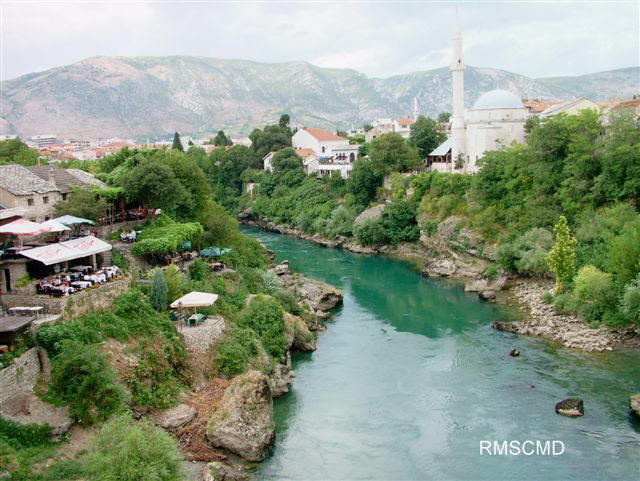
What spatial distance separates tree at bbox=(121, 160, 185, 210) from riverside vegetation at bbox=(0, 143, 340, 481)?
5 cm

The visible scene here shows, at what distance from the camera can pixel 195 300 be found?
20.8 meters

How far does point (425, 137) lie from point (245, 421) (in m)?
40.7

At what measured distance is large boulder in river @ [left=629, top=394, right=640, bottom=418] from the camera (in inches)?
691

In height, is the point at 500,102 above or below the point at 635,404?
above

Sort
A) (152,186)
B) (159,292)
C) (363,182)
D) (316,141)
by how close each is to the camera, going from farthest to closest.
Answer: (316,141) < (363,182) < (152,186) < (159,292)

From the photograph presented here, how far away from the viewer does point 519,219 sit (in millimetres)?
35844

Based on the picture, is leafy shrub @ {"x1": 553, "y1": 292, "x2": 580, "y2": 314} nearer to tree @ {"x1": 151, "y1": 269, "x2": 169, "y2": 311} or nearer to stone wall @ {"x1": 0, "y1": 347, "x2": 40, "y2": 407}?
tree @ {"x1": 151, "y1": 269, "x2": 169, "y2": 311}

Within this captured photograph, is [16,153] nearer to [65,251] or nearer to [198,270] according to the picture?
[198,270]

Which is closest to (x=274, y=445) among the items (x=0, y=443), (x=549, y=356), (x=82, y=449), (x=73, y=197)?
(x=82, y=449)

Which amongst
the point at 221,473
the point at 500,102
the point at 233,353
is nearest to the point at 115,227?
the point at 233,353

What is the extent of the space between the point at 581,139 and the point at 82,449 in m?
29.3

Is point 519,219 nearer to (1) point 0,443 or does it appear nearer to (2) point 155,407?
(2) point 155,407

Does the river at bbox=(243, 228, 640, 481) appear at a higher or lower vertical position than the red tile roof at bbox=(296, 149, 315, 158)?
lower

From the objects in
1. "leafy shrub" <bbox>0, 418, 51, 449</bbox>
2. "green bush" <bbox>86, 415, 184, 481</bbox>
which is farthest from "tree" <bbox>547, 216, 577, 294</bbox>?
"leafy shrub" <bbox>0, 418, 51, 449</bbox>
